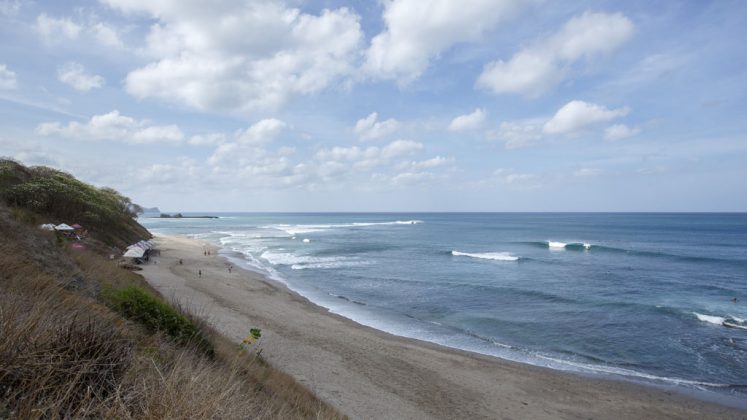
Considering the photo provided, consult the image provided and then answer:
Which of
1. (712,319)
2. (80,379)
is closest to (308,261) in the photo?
(712,319)

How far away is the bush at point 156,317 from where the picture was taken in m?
7.86

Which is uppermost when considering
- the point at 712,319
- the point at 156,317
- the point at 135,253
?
the point at 156,317

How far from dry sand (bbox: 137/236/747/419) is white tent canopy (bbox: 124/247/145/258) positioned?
1524cm

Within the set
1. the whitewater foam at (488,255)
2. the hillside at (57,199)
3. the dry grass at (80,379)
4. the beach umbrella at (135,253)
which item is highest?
the hillside at (57,199)

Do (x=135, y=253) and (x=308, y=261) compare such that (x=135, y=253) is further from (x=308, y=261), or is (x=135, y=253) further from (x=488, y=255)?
(x=488, y=255)

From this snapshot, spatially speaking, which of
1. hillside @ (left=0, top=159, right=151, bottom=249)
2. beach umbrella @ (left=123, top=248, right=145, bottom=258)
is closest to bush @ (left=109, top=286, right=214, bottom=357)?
hillside @ (left=0, top=159, right=151, bottom=249)

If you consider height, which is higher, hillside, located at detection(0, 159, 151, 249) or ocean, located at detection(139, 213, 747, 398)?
hillside, located at detection(0, 159, 151, 249)

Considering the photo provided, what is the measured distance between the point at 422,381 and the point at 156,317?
344 inches

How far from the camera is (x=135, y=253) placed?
102 feet

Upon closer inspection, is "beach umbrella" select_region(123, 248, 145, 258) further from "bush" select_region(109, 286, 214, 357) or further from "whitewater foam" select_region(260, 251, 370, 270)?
"bush" select_region(109, 286, 214, 357)

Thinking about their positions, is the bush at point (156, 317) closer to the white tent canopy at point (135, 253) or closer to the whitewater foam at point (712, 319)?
the whitewater foam at point (712, 319)

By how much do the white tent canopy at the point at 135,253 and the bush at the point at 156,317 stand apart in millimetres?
25586

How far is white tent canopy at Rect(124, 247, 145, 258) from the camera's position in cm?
3064

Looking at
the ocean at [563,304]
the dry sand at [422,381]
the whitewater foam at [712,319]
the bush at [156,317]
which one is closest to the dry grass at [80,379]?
the bush at [156,317]
